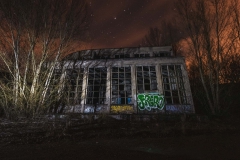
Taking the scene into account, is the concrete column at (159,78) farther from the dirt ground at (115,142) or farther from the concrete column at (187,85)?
the dirt ground at (115,142)

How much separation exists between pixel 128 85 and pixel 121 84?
0.85 m

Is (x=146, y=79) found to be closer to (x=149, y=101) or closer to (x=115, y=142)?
(x=149, y=101)

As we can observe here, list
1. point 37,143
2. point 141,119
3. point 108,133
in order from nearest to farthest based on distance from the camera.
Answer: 1. point 37,143
2. point 108,133
3. point 141,119

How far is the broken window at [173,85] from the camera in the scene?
1093cm

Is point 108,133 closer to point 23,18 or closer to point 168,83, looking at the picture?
point 168,83

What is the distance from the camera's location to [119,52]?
654 inches

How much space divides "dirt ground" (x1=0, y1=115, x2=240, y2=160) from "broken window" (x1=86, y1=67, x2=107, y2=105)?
456cm

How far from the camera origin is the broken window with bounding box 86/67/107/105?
39.2 feet

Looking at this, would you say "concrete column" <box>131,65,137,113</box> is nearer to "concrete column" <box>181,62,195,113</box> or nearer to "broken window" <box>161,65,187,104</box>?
"broken window" <box>161,65,187,104</box>

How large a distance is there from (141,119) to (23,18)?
10.2 meters

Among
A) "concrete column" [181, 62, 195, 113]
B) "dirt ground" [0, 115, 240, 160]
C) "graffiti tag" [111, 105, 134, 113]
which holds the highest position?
"concrete column" [181, 62, 195, 113]

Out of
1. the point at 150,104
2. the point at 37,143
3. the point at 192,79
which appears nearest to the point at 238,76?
the point at 192,79

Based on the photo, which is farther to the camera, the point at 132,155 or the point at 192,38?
the point at 192,38

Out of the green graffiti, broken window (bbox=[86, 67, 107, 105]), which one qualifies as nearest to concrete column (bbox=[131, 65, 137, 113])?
the green graffiti
